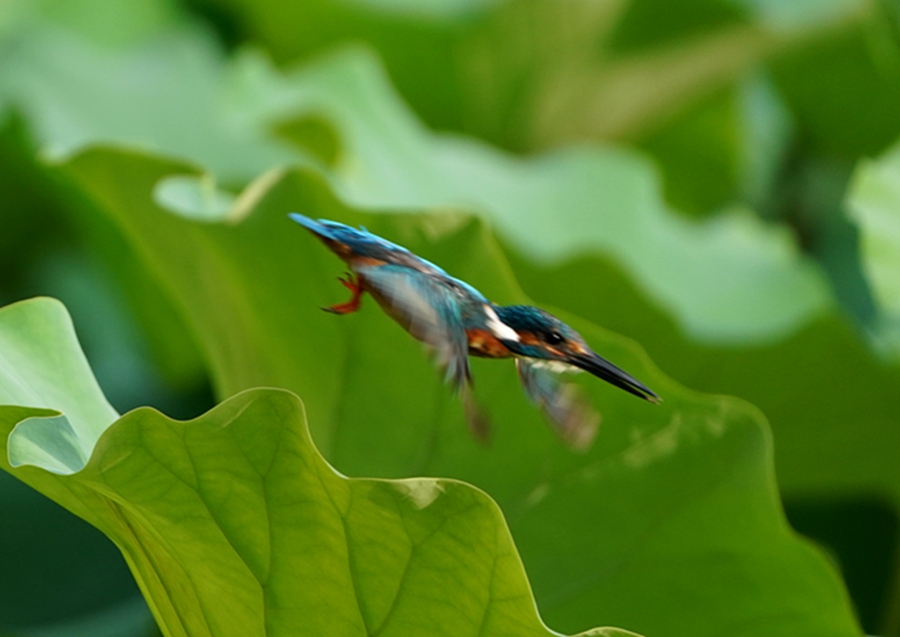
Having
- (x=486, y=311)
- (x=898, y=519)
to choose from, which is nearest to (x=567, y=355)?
(x=486, y=311)

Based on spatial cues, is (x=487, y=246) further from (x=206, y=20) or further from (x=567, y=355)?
(x=206, y=20)

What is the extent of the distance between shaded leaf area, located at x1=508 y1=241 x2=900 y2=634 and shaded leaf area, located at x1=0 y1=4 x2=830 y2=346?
95 mm

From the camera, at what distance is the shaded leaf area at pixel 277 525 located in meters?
0.40

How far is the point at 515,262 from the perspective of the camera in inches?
37.2

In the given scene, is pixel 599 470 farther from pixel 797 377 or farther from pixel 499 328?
pixel 797 377

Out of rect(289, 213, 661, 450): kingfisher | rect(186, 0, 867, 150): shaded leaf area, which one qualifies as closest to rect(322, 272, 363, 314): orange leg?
rect(289, 213, 661, 450): kingfisher

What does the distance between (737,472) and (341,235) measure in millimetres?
342

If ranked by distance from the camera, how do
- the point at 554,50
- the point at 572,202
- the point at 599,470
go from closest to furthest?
the point at 599,470, the point at 572,202, the point at 554,50

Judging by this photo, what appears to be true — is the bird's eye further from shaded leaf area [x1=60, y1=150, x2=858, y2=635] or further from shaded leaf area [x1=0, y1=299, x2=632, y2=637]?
shaded leaf area [x1=60, y1=150, x2=858, y2=635]

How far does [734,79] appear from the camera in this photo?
1.70m

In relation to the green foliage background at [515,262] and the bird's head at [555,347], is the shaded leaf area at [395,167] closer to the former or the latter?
the green foliage background at [515,262]

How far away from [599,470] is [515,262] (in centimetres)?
37

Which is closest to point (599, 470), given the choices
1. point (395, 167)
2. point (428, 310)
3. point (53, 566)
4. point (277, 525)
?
point (277, 525)

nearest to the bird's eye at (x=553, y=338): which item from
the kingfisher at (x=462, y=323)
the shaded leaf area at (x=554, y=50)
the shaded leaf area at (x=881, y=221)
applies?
the kingfisher at (x=462, y=323)
